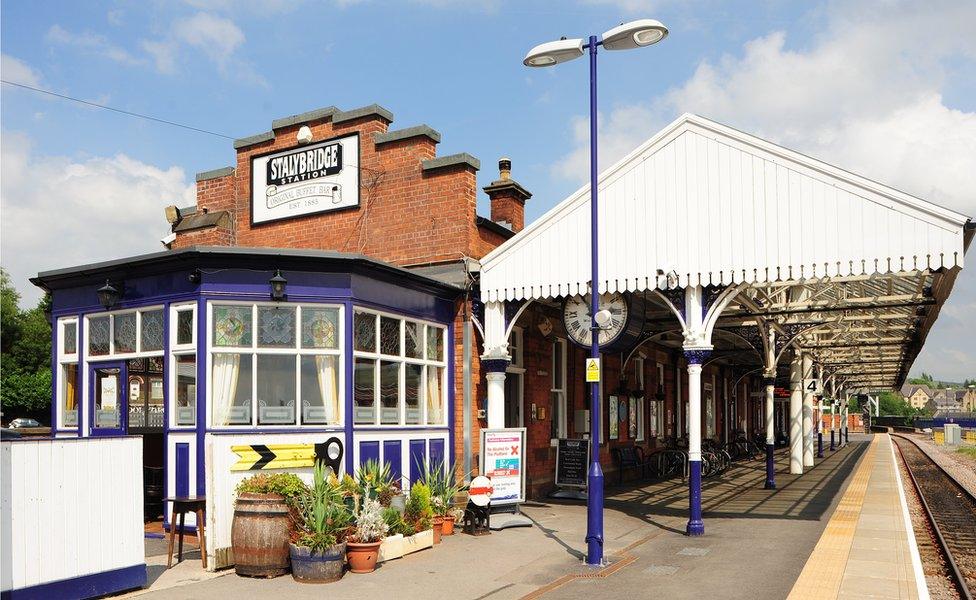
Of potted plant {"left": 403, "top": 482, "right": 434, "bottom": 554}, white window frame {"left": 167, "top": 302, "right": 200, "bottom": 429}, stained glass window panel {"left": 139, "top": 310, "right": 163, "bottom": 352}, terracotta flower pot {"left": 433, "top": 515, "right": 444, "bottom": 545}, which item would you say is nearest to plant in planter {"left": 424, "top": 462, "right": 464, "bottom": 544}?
terracotta flower pot {"left": 433, "top": 515, "right": 444, "bottom": 545}

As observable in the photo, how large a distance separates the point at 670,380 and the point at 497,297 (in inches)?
550

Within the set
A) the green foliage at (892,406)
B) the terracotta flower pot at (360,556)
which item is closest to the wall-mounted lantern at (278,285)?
the terracotta flower pot at (360,556)

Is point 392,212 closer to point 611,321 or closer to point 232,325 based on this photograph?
point 611,321

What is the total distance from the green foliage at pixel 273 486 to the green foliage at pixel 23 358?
44.4m

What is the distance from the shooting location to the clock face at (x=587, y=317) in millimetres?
13484

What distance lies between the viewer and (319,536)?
9.39 meters

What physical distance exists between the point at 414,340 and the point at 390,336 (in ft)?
2.62

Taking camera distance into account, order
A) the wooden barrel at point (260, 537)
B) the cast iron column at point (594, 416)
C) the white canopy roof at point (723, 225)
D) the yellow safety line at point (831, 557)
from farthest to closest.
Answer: the white canopy roof at point (723, 225)
the cast iron column at point (594, 416)
the wooden barrel at point (260, 537)
the yellow safety line at point (831, 557)

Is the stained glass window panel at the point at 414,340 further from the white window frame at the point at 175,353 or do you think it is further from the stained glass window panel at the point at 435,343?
the white window frame at the point at 175,353

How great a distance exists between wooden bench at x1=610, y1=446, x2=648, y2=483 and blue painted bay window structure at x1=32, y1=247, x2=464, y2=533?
8.81 m

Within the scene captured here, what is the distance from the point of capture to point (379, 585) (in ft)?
30.2

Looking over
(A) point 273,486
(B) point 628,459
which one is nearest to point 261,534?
(A) point 273,486

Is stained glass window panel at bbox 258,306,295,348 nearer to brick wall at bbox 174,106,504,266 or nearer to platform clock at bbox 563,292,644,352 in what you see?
brick wall at bbox 174,106,504,266

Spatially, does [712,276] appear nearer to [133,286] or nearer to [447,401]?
[447,401]
